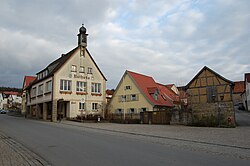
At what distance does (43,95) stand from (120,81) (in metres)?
13.0

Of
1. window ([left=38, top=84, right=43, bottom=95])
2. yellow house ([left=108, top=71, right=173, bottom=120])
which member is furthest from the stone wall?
window ([left=38, top=84, right=43, bottom=95])

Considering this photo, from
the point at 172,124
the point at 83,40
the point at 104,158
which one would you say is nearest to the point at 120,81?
the point at 83,40

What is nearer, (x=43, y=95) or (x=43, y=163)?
(x=43, y=163)

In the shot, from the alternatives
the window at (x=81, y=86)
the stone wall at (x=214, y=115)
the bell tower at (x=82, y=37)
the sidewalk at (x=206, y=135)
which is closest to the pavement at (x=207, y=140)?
the sidewalk at (x=206, y=135)

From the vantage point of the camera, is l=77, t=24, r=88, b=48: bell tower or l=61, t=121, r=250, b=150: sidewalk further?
l=77, t=24, r=88, b=48: bell tower

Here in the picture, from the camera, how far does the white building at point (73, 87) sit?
3859cm

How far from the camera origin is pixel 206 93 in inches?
1202

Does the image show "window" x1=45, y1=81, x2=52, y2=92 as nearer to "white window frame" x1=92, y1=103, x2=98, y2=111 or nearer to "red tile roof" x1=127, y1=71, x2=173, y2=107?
"white window frame" x1=92, y1=103, x2=98, y2=111

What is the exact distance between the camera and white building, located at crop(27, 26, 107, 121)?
127 ft

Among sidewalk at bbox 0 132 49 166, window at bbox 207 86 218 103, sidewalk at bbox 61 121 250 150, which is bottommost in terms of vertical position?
sidewalk at bbox 61 121 250 150

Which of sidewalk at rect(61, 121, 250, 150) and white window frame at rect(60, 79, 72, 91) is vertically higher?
white window frame at rect(60, 79, 72, 91)

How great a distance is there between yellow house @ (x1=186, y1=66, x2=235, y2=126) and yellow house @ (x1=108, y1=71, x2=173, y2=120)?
8822mm

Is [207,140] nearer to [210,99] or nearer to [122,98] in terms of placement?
[210,99]

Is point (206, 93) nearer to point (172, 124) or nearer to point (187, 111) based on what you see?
point (187, 111)
